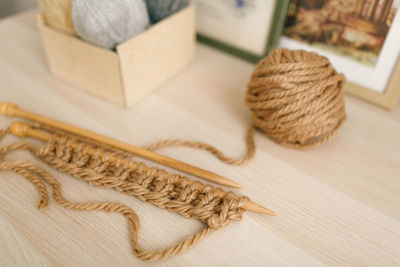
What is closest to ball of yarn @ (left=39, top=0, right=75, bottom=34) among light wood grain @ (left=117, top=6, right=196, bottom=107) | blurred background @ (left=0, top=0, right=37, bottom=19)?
light wood grain @ (left=117, top=6, right=196, bottom=107)

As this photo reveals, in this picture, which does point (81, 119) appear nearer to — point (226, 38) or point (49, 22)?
point (49, 22)

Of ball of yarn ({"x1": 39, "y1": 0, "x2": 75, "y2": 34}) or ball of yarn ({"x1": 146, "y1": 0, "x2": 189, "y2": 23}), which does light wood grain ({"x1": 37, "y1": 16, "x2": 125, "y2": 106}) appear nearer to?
ball of yarn ({"x1": 39, "y1": 0, "x2": 75, "y2": 34})

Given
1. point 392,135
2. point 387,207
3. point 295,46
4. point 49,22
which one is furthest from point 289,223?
point 49,22

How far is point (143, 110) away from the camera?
2.04 feet

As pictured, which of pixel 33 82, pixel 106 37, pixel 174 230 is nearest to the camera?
pixel 174 230

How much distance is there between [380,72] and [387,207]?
27 centimetres

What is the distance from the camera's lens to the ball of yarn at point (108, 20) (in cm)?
51

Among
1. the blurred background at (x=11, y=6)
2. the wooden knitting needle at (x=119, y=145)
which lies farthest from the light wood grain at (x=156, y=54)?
the blurred background at (x=11, y=6)

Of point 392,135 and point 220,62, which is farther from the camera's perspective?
point 220,62

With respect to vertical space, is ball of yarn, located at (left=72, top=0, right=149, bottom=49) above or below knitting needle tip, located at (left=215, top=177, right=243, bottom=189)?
above

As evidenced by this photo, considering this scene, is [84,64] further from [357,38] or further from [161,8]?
[357,38]

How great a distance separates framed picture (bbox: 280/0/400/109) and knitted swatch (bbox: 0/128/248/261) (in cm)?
38

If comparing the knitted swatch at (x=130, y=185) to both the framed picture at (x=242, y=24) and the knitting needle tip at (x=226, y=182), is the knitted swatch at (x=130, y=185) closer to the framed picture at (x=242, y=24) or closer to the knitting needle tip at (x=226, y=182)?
the knitting needle tip at (x=226, y=182)

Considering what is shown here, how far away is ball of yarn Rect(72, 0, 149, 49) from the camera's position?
20.1 inches
